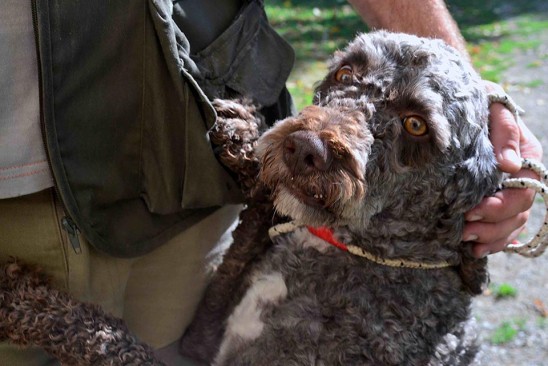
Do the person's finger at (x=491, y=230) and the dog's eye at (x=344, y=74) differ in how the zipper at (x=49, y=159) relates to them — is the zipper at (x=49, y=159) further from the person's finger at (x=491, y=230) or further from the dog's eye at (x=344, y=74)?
the person's finger at (x=491, y=230)

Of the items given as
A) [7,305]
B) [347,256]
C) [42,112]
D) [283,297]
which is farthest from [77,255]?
[347,256]

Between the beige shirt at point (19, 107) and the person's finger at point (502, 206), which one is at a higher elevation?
the beige shirt at point (19, 107)

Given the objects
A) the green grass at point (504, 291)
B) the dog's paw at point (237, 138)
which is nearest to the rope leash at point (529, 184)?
the dog's paw at point (237, 138)

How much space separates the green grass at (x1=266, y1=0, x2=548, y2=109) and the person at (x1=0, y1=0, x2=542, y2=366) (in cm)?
648

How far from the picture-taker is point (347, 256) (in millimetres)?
3105

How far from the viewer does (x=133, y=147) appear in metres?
2.71

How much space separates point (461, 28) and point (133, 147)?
43.9 feet

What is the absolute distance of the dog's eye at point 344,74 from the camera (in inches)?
120

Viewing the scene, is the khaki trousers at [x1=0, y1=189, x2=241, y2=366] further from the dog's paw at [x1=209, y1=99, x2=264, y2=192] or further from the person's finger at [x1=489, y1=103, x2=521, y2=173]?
the person's finger at [x1=489, y1=103, x2=521, y2=173]

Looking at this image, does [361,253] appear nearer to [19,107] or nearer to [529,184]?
[529,184]

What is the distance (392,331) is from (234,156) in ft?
3.31

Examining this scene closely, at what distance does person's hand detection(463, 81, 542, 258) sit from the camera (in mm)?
2953

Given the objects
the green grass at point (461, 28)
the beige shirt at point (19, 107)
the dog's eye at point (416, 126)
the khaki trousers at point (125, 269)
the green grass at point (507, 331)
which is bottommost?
the green grass at point (461, 28)

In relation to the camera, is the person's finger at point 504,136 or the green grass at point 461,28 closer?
the person's finger at point 504,136
